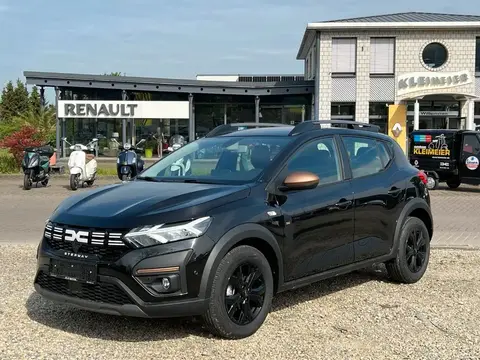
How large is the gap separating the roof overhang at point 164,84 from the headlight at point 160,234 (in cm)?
2724

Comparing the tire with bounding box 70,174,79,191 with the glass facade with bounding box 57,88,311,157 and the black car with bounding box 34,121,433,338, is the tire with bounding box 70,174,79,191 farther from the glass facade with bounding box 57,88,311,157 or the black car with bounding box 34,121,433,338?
the glass facade with bounding box 57,88,311,157

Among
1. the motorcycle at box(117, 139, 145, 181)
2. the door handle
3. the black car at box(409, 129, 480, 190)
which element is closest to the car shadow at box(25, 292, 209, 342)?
the door handle

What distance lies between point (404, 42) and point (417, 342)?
Answer: 27.5 m

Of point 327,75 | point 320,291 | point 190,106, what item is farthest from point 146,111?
point 320,291

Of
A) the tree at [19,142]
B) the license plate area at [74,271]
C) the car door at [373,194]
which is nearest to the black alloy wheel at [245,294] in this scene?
the license plate area at [74,271]

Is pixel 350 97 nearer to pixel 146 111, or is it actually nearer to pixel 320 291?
pixel 146 111

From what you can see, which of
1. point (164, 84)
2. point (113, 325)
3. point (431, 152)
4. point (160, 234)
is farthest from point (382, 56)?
point (160, 234)

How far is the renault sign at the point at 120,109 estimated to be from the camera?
29594 mm

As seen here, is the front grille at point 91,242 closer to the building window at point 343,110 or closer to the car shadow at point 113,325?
the car shadow at point 113,325

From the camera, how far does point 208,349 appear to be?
14.5ft

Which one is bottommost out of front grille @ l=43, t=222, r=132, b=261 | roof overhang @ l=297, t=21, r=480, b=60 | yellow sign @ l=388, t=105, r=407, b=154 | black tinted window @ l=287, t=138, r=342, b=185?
front grille @ l=43, t=222, r=132, b=261

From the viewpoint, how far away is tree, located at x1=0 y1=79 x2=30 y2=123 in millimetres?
71375

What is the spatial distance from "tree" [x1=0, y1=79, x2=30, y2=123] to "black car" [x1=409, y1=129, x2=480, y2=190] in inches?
2413

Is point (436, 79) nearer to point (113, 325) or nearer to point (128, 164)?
point (128, 164)
